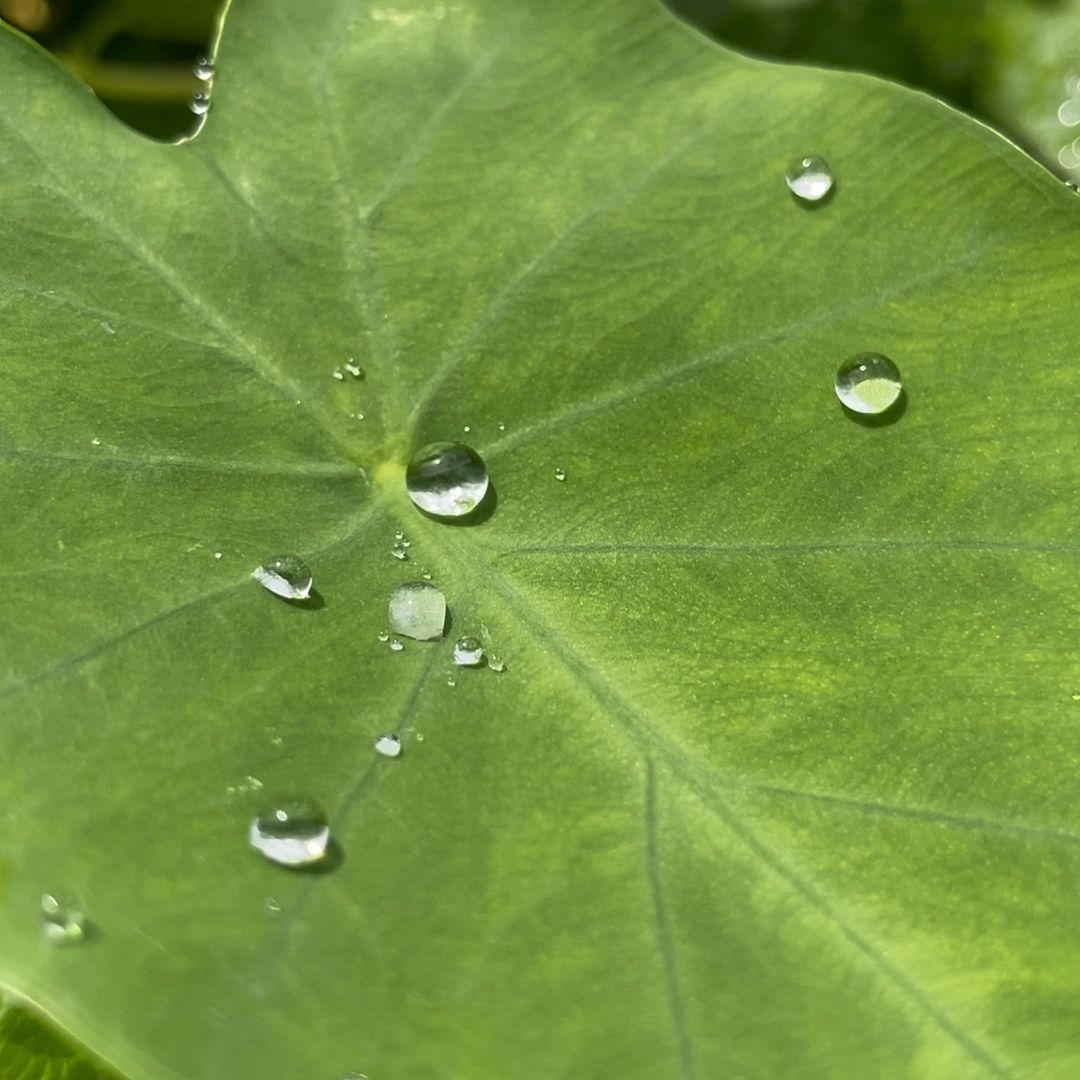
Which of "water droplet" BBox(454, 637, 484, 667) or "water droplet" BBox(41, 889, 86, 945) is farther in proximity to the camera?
"water droplet" BBox(454, 637, 484, 667)

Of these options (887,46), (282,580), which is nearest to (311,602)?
(282,580)

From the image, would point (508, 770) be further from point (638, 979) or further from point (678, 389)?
point (678, 389)

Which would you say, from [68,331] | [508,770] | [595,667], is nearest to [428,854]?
[508,770]

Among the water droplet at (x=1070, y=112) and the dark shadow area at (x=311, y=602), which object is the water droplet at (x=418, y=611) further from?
the water droplet at (x=1070, y=112)

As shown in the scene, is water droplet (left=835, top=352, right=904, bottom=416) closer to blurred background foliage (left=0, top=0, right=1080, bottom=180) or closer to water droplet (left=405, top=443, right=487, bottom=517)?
water droplet (left=405, top=443, right=487, bottom=517)

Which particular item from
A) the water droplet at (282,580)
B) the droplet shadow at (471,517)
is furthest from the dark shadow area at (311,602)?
the droplet shadow at (471,517)

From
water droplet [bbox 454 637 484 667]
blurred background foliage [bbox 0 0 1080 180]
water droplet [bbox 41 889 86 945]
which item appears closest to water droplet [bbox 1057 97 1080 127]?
blurred background foliage [bbox 0 0 1080 180]

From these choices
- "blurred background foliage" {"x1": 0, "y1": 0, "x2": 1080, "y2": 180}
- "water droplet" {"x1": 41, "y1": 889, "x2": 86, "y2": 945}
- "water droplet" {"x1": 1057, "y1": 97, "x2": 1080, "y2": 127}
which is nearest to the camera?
"water droplet" {"x1": 41, "y1": 889, "x2": 86, "y2": 945}
